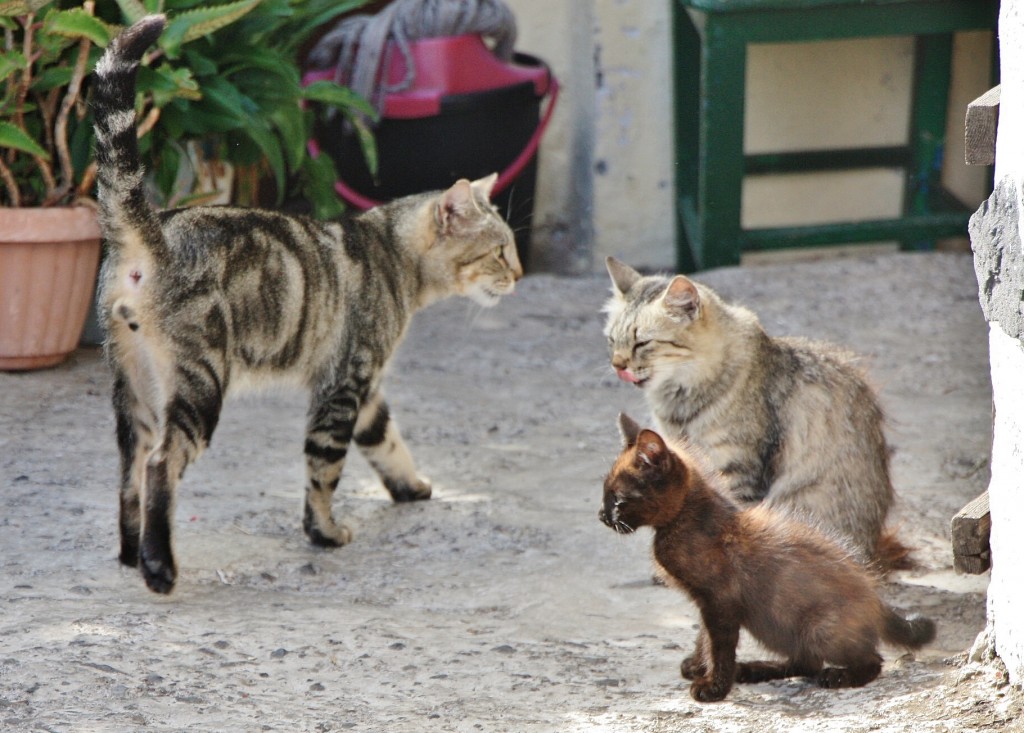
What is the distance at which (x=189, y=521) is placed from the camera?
4.46m

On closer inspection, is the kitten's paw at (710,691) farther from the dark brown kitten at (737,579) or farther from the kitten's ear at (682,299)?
the kitten's ear at (682,299)

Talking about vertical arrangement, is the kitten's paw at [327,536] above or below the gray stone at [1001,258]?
below

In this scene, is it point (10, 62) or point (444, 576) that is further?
point (10, 62)

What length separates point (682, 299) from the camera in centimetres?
396

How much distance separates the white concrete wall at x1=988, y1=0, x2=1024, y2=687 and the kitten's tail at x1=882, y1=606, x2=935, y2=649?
0.70ft

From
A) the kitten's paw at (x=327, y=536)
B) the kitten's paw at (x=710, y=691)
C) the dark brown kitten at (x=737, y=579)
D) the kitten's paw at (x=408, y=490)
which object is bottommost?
the kitten's paw at (x=408, y=490)

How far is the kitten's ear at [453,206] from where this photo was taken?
4.67m

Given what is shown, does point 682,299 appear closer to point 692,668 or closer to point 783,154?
point 692,668

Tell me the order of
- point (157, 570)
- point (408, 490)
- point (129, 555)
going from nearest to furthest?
point (157, 570) → point (129, 555) → point (408, 490)

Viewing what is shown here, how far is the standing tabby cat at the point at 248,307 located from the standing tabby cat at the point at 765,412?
0.90 m

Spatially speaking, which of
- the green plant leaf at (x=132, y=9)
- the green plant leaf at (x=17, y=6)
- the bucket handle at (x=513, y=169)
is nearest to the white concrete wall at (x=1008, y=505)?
the green plant leaf at (x=132, y=9)

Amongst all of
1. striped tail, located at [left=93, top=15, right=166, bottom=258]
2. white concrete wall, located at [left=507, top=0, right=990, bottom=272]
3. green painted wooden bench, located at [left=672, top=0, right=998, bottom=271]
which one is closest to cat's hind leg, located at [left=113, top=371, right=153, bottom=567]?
striped tail, located at [left=93, top=15, right=166, bottom=258]

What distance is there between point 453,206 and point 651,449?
5.81ft

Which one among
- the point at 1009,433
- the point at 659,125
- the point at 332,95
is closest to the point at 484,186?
the point at 332,95
